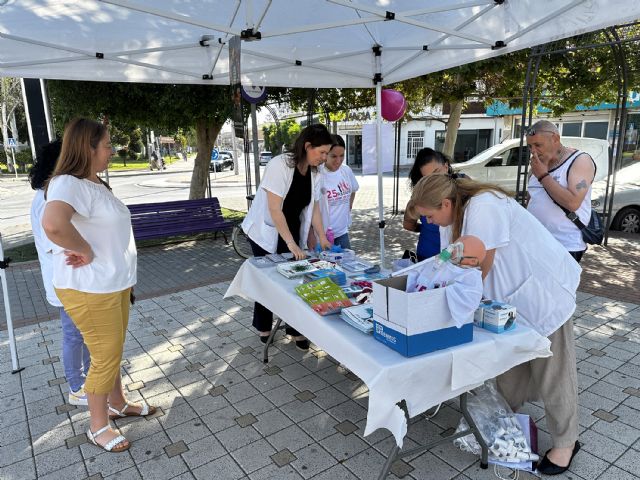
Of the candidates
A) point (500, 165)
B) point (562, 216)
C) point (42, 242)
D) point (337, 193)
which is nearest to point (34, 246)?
point (42, 242)

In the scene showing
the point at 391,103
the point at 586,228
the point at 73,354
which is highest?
the point at 391,103

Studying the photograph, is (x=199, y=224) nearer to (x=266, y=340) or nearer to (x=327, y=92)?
(x=327, y=92)

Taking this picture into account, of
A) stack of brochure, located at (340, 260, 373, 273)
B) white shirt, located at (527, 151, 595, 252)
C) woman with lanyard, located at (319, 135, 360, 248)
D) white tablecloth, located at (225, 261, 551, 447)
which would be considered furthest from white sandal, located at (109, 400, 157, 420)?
white shirt, located at (527, 151, 595, 252)

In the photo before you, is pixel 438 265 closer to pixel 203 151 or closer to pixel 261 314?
pixel 261 314

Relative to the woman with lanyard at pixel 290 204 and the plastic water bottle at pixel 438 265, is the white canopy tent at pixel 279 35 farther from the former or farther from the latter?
the plastic water bottle at pixel 438 265

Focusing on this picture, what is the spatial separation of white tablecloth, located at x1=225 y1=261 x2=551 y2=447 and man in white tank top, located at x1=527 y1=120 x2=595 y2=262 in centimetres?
117

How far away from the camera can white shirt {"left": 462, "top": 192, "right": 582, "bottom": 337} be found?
203 centimetres

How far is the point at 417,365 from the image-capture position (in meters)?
1.76

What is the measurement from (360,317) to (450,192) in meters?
0.72

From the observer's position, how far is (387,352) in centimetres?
183

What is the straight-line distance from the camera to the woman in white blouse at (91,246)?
6.86 feet

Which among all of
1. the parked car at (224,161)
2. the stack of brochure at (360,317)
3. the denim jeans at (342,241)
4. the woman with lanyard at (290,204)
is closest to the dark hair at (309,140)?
the woman with lanyard at (290,204)

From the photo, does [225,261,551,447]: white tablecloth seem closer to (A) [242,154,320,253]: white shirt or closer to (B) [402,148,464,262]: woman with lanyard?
(B) [402,148,464,262]: woman with lanyard

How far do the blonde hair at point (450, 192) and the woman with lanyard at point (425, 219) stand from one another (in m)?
0.93
